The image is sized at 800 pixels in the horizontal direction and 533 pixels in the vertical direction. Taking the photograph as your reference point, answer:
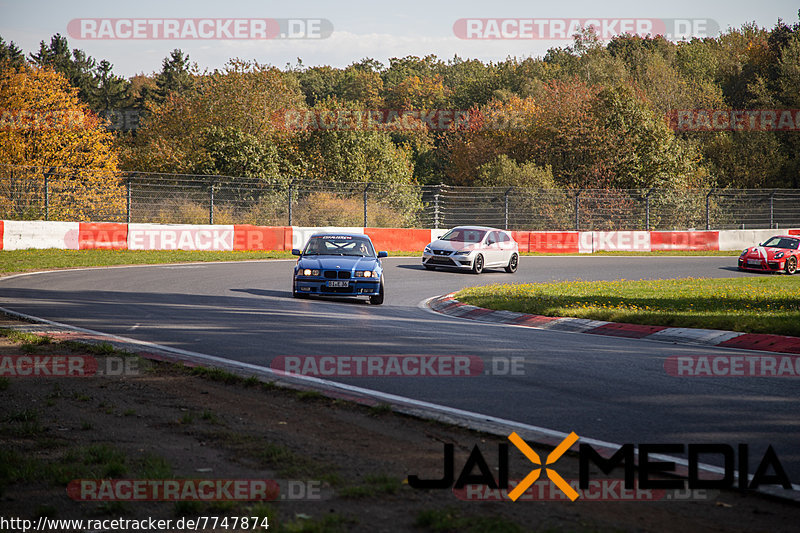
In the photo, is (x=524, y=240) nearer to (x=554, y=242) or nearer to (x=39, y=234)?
(x=554, y=242)

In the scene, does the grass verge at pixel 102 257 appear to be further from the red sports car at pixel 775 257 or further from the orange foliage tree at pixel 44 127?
the red sports car at pixel 775 257

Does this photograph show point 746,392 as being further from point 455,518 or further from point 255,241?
point 255,241

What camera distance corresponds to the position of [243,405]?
669 centimetres

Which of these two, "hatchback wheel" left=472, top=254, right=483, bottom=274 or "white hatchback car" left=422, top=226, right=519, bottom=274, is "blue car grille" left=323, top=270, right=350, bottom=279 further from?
"hatchback wheel" left=472, top=254, right=483, bottom=274

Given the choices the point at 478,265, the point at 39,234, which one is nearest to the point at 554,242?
the point at 478,265

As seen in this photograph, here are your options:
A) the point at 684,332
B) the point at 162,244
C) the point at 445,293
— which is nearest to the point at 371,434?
the point at 684,332

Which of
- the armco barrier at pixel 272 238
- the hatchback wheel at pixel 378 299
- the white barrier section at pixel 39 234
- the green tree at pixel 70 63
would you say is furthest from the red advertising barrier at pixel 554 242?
the green tree at pixel 70 63

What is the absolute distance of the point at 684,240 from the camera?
1446 inches

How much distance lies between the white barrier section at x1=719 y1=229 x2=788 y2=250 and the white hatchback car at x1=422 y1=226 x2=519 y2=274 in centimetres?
1618

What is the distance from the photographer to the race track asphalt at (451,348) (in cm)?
632

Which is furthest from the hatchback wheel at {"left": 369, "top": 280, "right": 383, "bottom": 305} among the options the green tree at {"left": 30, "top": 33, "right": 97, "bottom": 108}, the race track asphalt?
the green tree at {"left": 30, "top": 33, "right": 97, "bottom": 108}

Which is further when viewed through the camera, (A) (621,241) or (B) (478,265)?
(A) (621,241)

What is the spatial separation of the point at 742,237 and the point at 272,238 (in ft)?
73.6

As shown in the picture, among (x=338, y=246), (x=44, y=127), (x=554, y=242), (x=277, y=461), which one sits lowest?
(x=277, y=461)
